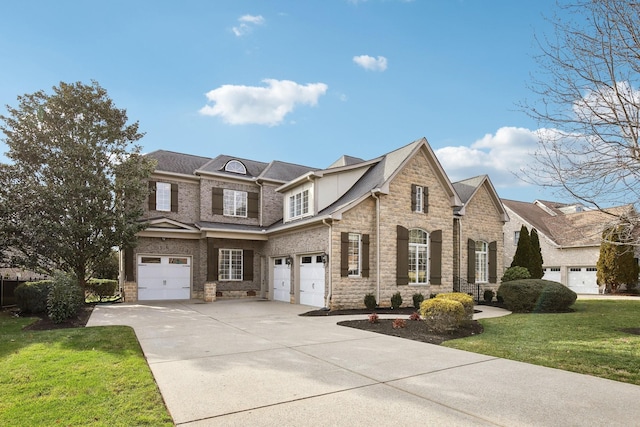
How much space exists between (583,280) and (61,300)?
30.6 metres

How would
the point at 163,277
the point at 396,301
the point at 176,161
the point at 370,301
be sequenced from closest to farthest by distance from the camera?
1. the point at 370,301
2. the point at 396,301
3. the point at 163,277
4. the point at 176,161

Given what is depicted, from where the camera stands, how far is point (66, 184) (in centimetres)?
1513

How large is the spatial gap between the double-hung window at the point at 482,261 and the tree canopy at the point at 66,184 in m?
16.1

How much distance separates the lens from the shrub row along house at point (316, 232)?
15.6 meters

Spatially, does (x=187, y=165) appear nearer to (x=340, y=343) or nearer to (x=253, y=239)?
(x=253, y=239)

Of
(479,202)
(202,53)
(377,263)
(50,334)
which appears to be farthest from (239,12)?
(479,202)

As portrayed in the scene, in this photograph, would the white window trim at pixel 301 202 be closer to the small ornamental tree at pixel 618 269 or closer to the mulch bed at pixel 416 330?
the mulch bed at pixel 416 330

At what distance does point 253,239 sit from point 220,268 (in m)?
2.18

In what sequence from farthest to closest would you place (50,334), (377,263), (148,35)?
(377,263), (148,35), (50,334)

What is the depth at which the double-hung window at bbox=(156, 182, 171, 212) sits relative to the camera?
64.4 ft

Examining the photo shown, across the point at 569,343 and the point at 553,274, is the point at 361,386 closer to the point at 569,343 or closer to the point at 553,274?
the point at 569,343

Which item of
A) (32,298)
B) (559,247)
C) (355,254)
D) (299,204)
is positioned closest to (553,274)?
(559,247)

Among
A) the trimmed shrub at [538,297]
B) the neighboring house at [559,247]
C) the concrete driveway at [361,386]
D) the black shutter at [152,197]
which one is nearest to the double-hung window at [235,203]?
the black shutter at [152,197]

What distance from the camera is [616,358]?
7.08m
